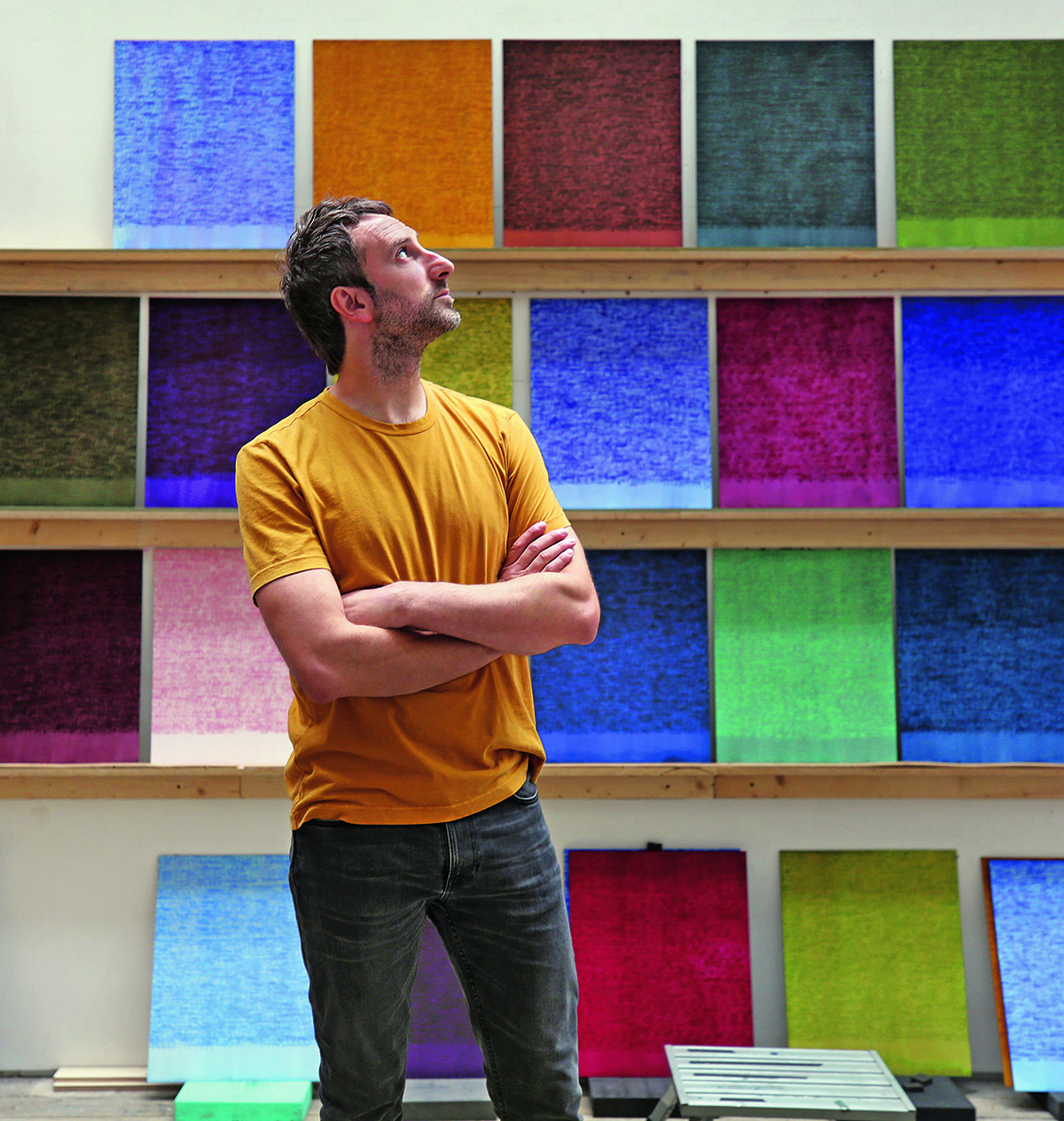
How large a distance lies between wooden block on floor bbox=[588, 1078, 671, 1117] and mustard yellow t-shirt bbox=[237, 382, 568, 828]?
52.2 inches

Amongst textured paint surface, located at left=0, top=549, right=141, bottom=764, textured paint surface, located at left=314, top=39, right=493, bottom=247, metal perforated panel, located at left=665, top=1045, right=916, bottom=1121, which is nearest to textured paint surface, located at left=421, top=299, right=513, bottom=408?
textured paint surface, located at left=314, top=39, right=493, bottom=247

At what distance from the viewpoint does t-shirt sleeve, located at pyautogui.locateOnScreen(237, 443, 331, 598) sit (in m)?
1.41

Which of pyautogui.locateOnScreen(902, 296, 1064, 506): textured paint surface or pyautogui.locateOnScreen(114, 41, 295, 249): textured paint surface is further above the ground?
pyautogui.locateOnScreen(114, 41, 295, 249): textured paint surface

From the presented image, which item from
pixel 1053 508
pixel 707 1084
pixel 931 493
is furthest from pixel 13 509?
A: pixel 1053 508

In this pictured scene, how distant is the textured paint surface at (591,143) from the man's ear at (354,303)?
117cm

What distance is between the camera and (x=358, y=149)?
2.60m

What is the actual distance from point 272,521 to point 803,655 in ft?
5.37

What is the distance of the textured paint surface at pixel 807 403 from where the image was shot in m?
2.61

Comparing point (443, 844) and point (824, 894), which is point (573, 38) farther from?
point (824, 894)

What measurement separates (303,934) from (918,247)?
2221 millimetres

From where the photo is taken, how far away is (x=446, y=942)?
151 cm

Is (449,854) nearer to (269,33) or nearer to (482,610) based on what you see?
(482,610)

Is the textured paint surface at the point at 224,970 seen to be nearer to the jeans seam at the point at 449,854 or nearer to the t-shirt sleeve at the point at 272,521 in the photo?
the jeans seam at the point at 449,854

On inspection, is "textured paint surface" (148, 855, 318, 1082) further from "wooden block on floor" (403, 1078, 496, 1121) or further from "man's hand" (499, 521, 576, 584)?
"man's hand" (499, 521, 576, 584)
